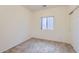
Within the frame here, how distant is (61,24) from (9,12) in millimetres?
2594

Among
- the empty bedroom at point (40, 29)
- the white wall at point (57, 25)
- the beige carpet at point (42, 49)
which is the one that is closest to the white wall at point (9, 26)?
the empty bedroom at point (40, 29)

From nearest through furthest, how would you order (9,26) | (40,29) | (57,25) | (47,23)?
(9,26) < (57,25) < (47,23) < (40,29)

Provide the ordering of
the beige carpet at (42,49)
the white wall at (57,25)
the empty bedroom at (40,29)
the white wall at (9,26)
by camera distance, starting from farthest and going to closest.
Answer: the white wall at (57,25) < the beige carpet at (42,49) < the empty bedroom at (40,29) < the white wall at (9,26)

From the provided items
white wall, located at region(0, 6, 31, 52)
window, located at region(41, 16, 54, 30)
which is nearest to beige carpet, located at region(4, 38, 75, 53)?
white wall, located at region(0, 6, 31, 52)

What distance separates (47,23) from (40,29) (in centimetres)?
54

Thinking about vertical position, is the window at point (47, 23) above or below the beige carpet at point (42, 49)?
above

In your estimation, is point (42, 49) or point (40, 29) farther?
point (40, 29)

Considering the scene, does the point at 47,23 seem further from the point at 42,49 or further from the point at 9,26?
the point at 9,26

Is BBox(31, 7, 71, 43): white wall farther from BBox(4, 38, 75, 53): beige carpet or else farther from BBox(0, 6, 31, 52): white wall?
BBox(0, 6, 31, 52): white wall

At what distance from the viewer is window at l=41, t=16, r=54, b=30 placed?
6246 millimetres

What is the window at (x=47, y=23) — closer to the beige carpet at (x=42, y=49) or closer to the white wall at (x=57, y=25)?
the white wall at (x=57, y=25)

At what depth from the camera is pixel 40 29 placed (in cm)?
668

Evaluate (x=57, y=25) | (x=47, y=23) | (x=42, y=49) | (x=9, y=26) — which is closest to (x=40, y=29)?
(x=47, y=23)

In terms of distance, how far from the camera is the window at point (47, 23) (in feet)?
20.5
